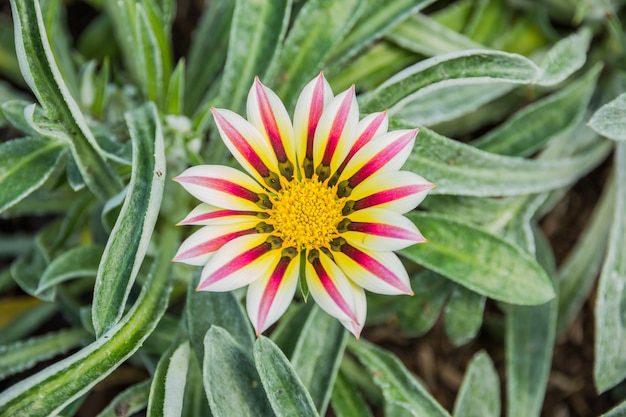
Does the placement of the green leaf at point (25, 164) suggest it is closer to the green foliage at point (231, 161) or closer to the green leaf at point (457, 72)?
the green foliage at point (231, 161)

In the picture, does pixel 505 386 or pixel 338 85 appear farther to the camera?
pixel 505 386

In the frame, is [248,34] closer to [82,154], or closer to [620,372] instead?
[82,154]

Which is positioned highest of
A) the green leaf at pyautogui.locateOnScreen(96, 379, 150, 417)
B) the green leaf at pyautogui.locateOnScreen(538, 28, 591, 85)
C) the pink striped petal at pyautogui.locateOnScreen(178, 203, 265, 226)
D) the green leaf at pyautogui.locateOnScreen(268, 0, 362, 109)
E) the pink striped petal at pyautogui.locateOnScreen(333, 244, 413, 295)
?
the green leaf at pyautogui.locateOnScreen(538, 28, 591, 85)

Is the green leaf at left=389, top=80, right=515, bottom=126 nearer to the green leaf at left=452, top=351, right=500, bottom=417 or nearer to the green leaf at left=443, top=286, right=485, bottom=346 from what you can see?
the green leaf at left=443, top=286, right=485, bottom=346

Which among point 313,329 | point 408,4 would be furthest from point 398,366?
point 408,4

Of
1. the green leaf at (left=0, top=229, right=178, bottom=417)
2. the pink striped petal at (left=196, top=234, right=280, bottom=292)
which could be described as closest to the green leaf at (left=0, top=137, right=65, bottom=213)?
the green leaf at (left=0, top=229, right=178, bottom=417)

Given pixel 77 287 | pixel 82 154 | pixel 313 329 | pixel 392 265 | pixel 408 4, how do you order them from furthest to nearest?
pixel 77 287, pixel 408 4, pixel 313 329, pixel 82 154, pixel 392 265

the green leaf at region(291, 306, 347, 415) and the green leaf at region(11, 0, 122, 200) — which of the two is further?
the green leaf at region(291, 306, 347, 415)

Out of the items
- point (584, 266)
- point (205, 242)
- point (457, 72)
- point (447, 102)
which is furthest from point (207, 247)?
point (584, 266)
